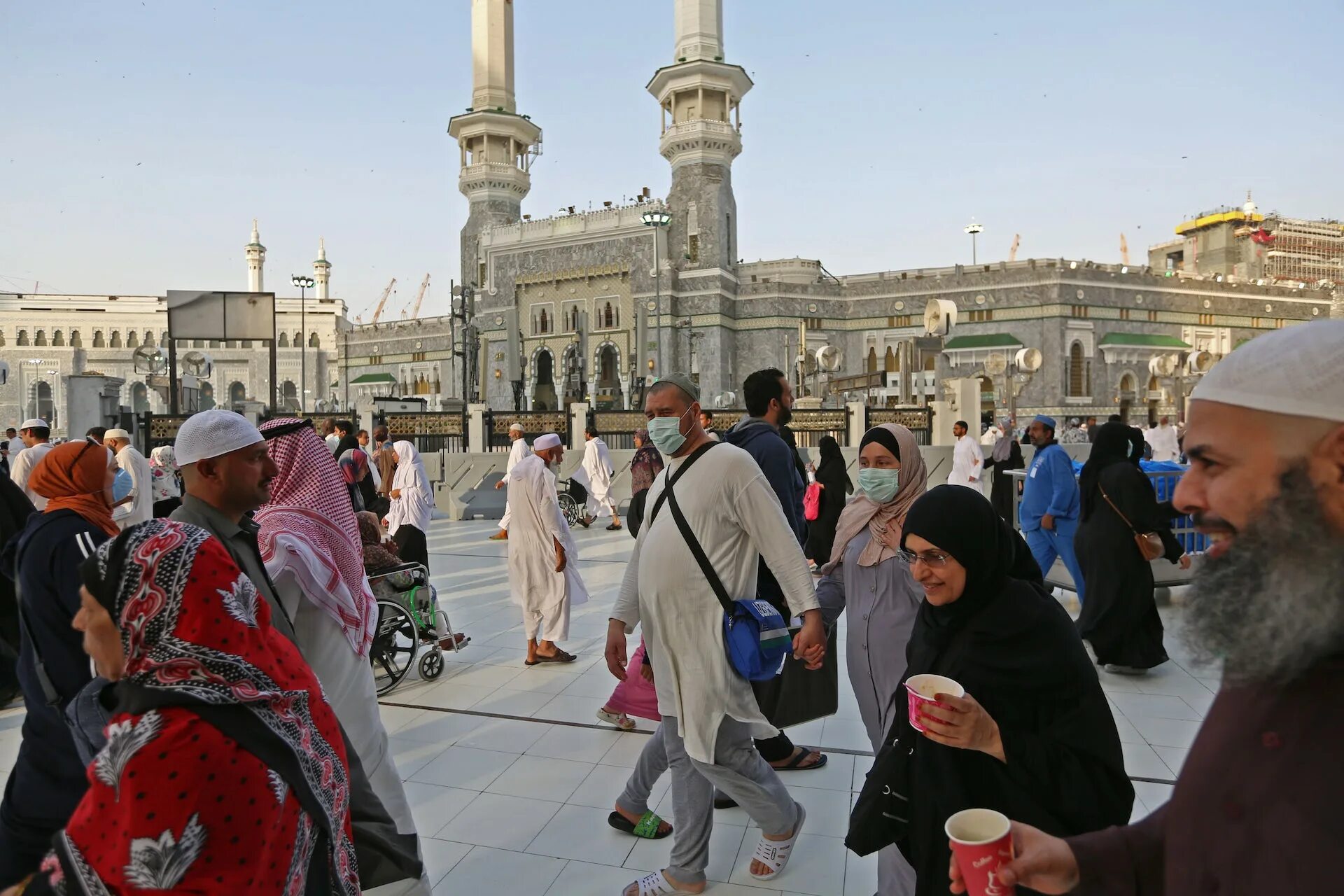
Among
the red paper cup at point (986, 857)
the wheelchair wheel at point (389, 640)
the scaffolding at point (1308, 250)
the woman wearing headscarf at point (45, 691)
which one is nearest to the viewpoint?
the red paper cup at point (986, 857)

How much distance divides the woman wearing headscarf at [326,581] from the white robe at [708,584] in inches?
32.1

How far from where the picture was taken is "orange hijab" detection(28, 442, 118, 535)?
2355mm

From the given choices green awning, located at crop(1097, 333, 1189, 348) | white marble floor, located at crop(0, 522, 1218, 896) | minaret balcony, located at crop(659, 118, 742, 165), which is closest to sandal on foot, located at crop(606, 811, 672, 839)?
white marble floor, located at crop(0, 522, 1218, 896)

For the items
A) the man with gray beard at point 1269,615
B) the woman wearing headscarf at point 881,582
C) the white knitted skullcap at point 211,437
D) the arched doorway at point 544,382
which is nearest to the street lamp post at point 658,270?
the arched doorway at point 544,382

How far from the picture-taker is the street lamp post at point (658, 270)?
27578mm

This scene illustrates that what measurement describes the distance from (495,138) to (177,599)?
40603mm

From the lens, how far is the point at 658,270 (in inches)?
1165

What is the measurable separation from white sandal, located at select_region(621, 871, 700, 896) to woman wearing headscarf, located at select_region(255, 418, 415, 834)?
71 cm

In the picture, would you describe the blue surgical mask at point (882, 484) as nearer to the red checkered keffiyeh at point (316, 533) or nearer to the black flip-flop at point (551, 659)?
the red checkered keffiyeh at point (316, 533)

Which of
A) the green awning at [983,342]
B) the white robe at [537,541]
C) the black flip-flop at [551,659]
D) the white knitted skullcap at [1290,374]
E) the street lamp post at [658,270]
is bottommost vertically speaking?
the black flip-flop at [551,659]

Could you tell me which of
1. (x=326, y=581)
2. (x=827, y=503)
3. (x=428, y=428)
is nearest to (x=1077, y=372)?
(x=428, y=428)

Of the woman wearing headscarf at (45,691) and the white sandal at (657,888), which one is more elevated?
the woman wearing headscarf at (45,691)

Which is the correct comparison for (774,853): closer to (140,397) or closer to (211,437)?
(211,437)

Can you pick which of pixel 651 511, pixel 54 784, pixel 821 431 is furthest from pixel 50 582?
pixel 821 431
